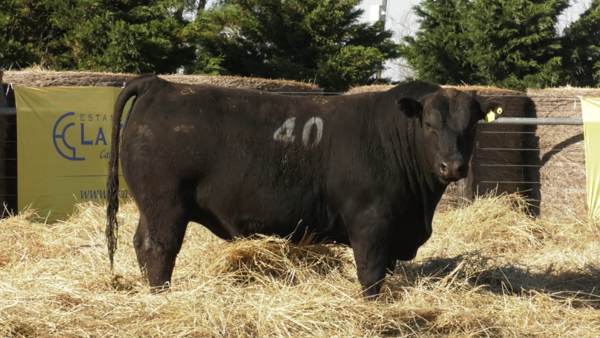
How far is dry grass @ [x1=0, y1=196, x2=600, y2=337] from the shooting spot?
4734mm

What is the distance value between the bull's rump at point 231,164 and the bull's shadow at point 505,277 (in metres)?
1.07

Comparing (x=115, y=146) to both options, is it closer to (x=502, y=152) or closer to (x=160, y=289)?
(x=160, y=289)

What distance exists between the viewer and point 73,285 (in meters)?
5.80

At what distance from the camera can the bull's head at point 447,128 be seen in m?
5.41

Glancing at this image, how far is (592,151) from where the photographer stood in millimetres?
9914

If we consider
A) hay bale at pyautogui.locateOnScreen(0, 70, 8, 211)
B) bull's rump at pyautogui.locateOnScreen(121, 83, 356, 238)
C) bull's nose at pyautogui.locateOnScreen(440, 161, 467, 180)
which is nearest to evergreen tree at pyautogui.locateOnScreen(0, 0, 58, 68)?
hay bale at pyautogui.locateOnScreen(0, 70, 8, 211)

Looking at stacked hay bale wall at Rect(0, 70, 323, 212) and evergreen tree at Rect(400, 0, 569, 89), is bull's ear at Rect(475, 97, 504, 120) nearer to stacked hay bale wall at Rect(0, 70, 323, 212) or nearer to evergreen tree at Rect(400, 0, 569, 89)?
stacked hay bale wall at Rect(0, 70, 323, 212)

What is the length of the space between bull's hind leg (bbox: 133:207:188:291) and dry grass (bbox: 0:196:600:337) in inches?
5.4

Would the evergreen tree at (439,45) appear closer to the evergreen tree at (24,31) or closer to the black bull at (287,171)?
the evergreen tree at (24,31)

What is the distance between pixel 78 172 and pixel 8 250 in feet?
8.57

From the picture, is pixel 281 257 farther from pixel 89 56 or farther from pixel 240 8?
pixel 240 8

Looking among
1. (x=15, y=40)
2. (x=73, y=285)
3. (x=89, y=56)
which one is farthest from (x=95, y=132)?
(x=15, y=40)

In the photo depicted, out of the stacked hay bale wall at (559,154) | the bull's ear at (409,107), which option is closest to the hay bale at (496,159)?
the stacked hay bale wall at (559,154)

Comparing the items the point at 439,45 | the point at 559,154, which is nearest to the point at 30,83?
the point at 559,154
